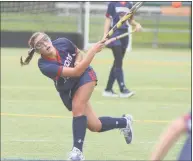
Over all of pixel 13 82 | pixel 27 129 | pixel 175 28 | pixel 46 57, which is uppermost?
pixel 46 57

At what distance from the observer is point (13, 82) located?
14688 millimetres

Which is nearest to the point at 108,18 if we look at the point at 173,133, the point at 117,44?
the point at 117,44

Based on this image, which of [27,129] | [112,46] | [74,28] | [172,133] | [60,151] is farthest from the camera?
[74,28]

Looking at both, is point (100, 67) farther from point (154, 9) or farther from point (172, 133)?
point (172, 133)

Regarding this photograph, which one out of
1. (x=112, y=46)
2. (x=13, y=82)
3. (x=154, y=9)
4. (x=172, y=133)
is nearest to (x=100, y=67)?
(x=13, y=82)

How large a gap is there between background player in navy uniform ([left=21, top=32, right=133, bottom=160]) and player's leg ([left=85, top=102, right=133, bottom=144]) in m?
0.04

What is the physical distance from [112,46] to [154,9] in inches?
564

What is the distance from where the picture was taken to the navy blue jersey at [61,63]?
7.07 metres

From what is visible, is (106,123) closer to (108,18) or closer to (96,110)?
(96,110)

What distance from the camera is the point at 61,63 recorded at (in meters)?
7.15

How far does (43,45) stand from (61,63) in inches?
12.0

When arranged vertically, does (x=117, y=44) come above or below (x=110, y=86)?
above

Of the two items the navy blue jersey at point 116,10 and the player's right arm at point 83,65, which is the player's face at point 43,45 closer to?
the player's right arm at point 83,65

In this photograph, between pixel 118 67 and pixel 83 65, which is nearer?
pixel 83 65
